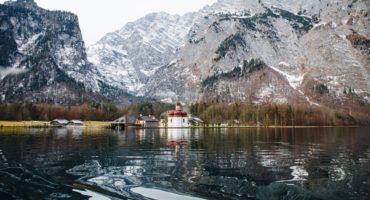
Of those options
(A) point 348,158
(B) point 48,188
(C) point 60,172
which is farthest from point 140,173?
(A) point 348,158

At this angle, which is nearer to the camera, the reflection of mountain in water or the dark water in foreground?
the dark water in foreground

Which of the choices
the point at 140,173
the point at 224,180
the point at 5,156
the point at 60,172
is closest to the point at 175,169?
the point at 140,173

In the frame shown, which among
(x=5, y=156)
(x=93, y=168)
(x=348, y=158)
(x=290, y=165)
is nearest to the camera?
(x=93, y=168)

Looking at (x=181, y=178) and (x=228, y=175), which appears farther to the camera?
(x=228, y=175)

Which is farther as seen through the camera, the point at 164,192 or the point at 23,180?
the point at 23,180

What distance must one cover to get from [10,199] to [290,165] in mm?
27182

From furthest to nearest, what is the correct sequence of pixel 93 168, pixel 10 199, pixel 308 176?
pixel 93 168, pixel 308 176, pixel 10 199

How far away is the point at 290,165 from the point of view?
4188 cm

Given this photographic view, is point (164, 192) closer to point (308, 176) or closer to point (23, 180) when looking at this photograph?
point (23, 180)

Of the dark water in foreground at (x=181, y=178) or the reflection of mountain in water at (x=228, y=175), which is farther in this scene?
the reflection of mountain in water at (x=228, y=175)

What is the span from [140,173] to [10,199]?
12.7 metres

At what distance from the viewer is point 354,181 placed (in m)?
32.1

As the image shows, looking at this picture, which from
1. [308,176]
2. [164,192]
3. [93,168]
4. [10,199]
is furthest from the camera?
[93,168]

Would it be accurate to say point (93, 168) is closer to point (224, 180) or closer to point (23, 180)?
point (23, 180)
